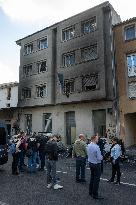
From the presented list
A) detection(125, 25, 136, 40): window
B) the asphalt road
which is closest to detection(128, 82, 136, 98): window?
detection(125, 25, 136, 40): window

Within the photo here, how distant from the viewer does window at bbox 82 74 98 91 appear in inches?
1091

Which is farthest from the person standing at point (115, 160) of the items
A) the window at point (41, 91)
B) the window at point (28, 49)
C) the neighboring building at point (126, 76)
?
the window at point (28, 49)

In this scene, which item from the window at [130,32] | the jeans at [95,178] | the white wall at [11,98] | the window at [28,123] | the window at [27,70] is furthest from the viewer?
the white wall at [11,98]

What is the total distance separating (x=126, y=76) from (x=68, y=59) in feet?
24.6

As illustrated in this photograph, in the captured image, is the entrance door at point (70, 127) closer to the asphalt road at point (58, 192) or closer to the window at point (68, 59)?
the window at point (68, 59)

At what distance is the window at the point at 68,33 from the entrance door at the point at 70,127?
862 cm

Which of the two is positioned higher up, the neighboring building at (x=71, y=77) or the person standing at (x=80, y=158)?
the neighboring building at (x=71, y=77)

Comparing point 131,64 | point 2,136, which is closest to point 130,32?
point 131,64

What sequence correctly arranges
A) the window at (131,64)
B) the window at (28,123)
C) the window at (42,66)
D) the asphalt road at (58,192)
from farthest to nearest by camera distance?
the window at (28,123), the window at (42,66), the window at (131,64), the asphalt road at (58,192)

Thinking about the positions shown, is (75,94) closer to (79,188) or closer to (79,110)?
(79,110)

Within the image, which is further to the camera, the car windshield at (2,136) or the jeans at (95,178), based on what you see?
the car windshield at (2,136)

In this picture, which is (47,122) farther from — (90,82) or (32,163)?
(32,163)

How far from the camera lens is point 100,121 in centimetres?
2753

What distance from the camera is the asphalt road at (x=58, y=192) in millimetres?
8361
